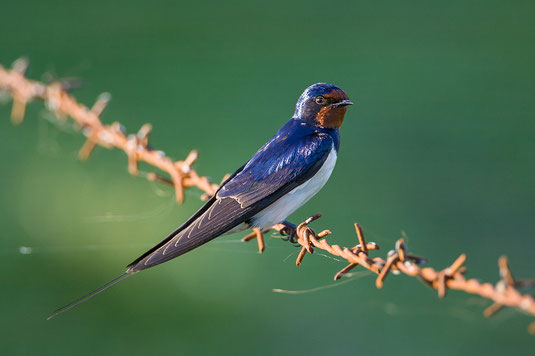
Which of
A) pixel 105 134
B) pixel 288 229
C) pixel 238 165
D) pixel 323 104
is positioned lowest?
pixel 288 229

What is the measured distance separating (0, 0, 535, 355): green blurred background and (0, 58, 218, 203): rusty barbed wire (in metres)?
0.16

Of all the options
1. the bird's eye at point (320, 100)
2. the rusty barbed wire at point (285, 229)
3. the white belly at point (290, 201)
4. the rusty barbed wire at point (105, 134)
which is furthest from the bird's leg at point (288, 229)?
the bird's eye at point (320, 100)

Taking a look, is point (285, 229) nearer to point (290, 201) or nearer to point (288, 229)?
point (288, 229)

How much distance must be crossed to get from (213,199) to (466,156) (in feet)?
14.1

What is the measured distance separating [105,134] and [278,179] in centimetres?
61

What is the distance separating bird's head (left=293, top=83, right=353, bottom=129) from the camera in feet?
7.80

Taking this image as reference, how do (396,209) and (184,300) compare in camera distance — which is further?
(396,209)

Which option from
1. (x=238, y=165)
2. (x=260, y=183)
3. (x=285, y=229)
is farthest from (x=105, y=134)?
(x=238, y=165)

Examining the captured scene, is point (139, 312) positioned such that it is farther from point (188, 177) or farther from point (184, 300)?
point (188, 177)

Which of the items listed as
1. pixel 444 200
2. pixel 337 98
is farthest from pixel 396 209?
pixel 337 98

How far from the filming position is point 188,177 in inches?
89.2

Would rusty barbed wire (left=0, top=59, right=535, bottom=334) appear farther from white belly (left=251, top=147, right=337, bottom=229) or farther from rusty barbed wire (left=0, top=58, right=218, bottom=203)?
white belly (left=251, top=147, right=337, bottom=229)

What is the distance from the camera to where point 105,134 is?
7.96 feet

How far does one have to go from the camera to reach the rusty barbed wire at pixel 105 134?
2.26 m
